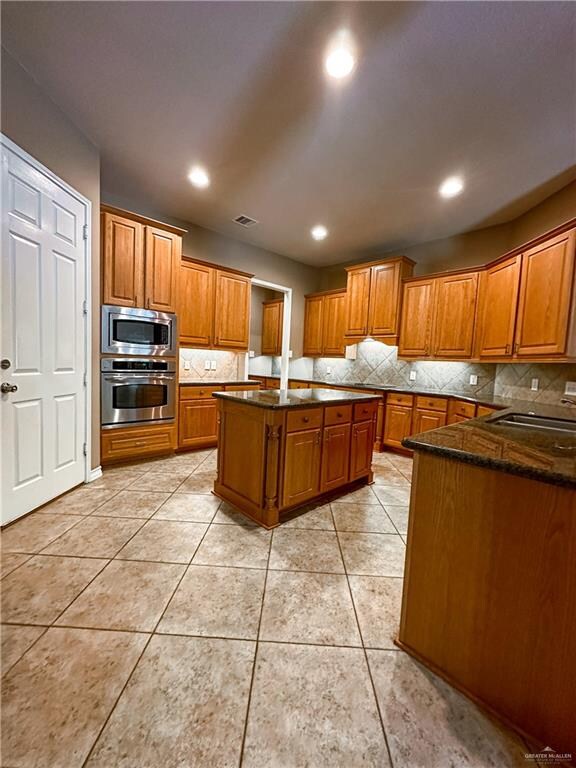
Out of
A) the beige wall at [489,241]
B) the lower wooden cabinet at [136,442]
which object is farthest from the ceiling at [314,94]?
the lower wooden cabinet at [136,442]

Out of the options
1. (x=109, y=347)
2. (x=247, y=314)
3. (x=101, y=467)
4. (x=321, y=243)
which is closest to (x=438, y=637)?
(x=101, y=467)

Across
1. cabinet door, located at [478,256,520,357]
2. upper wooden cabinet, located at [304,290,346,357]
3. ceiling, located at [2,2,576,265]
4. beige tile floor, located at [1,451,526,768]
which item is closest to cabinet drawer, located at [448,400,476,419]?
cabinet door, located at [478,256,520,357]

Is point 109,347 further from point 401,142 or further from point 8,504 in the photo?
point 401,142

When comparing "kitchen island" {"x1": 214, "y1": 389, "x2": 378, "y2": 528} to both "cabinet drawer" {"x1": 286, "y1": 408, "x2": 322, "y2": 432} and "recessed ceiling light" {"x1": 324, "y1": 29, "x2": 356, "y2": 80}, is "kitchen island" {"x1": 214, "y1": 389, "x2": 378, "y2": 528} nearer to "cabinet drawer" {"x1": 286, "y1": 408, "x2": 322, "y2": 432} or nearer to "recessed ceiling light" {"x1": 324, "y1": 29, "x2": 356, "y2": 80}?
"cabinet drawer" {"x1": 286, "y1": 408, "x2": 322, "y2": 432}

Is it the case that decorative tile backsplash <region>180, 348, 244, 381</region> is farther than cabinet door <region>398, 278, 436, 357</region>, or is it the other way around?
decorative tile backsplash <region>180, 348, 244, 381</region>

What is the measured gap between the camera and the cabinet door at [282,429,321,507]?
2213 mm

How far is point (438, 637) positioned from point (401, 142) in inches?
127

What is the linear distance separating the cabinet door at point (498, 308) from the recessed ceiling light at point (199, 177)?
323cm

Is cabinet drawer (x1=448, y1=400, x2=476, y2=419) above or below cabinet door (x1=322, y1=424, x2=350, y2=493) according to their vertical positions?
Answer: above

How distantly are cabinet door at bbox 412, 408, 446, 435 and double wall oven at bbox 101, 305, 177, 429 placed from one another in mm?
3111

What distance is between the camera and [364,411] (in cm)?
282

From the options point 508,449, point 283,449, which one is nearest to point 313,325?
point 283,449

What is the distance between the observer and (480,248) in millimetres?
3977

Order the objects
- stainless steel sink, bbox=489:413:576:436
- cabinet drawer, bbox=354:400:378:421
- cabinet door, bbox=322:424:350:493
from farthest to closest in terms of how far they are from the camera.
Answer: cabinet drawer, bbox=354:400:378:421
cabinet door, bbox=322:424:350:493
stainless steel sink, bbox=489:413:576:436
